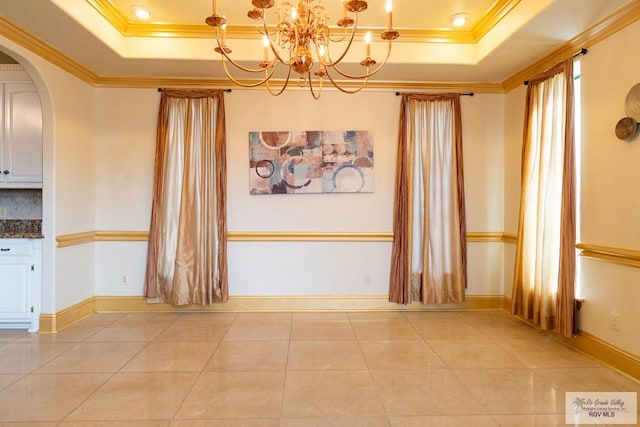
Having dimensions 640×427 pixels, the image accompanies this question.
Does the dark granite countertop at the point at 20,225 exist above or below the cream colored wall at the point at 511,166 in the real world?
below

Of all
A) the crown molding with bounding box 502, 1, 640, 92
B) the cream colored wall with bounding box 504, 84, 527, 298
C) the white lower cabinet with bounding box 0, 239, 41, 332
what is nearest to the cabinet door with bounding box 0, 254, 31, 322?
the white lower cabinet with bounding box 0, 239, 41, 332

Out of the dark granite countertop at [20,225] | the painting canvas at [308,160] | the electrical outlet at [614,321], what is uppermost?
the painting canvas at [308,160]

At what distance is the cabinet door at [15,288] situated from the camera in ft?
11.9

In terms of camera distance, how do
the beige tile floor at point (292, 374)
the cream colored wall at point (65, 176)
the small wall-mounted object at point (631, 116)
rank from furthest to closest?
the cream colored wall at point (65, 176) → the small wall-mounted object at point (631, 116) → the beige tile floor at point (292, 374)

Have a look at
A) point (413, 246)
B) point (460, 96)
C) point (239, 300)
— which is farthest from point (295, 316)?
point (460, 96)

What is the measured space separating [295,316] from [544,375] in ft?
8.07

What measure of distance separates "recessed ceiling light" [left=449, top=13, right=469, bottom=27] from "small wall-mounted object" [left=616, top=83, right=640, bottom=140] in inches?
60.6

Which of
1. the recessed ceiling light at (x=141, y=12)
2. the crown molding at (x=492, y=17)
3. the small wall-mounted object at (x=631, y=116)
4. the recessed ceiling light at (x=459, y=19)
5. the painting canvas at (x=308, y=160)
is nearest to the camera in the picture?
the small wall-mounted object at (x=631, y=116)

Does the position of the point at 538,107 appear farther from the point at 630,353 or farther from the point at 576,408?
the point at 576,408

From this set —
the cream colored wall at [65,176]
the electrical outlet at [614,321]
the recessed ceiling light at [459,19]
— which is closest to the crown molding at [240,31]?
the recessed ceiling light at [459,19]

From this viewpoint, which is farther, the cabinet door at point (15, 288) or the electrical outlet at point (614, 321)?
the cabinet door at point (15, 288)

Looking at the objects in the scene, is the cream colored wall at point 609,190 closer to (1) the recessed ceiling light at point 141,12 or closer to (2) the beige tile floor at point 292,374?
(2) the beige tile floor at point 292,374

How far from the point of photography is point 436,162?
4.30 meters

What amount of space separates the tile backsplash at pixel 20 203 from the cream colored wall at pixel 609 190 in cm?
557
